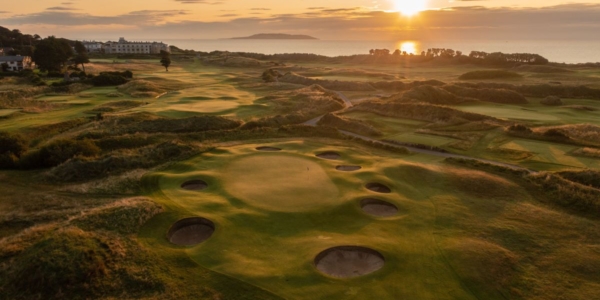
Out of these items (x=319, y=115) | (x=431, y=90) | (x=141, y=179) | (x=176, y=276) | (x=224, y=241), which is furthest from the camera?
(x=431, y=90)

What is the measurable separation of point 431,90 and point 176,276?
200 ft

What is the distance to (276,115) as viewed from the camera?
55344 mm

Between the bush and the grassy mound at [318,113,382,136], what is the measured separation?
28042mm

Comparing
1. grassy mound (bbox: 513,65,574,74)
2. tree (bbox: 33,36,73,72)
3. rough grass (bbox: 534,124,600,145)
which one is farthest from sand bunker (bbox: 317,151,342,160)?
grassy mound (bbox: 513,65,574,74)

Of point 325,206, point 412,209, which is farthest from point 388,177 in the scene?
point 325,206

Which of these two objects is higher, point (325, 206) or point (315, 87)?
point (315, 87)

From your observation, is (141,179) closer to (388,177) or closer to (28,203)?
(28,203)

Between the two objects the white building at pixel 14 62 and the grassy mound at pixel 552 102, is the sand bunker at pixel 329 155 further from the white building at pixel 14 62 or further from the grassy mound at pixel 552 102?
the white building at pixel 14 62

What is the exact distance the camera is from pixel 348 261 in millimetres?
18438

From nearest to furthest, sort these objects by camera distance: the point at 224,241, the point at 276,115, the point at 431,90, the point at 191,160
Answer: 1. the point at 224,241
2. the point at 191,160
3. the point at 276,115
4. the point at 431,90

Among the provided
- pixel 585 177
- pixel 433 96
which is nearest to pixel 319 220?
pixel 585 177

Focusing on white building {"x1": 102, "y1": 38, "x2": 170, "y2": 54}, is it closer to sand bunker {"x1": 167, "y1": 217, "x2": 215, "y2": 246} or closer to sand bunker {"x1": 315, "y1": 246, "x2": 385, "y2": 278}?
sand bunker {"x1": 167, "y1": 217, "x2": 215, "y2": 246}

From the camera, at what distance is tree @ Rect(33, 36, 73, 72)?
9144cm

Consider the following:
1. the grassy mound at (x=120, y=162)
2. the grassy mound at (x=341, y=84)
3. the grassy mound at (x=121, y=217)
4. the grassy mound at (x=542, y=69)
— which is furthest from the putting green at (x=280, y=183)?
the grassy mound at (x=542, y=69)
